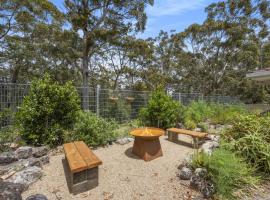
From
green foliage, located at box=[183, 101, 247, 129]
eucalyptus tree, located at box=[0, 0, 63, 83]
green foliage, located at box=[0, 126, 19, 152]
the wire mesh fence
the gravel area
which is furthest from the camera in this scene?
eucalyptus tree, located at box=[0, 0, 63, 83]

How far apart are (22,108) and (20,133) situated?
569 millimetres

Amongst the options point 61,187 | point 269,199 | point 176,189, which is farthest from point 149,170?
point 269,199

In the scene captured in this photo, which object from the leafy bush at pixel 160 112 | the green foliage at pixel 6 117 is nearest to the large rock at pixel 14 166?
the green foliage at pixel 6 117

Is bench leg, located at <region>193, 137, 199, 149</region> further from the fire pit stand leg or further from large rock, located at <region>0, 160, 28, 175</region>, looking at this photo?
large rock, located at <region>0, 160, 28, 175</region>

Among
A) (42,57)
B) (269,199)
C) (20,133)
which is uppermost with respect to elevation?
(42,57)

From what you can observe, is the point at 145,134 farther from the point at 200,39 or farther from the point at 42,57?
the point at 200,39

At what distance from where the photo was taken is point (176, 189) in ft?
9.38

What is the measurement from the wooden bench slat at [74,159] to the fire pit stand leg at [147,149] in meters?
1.28

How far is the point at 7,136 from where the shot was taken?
4344 millimetres

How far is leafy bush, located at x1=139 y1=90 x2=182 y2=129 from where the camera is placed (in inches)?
255

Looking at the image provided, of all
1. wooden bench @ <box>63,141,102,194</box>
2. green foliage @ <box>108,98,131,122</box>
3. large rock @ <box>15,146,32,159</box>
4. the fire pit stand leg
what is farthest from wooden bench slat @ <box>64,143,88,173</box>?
green foliage @ <box>108,98,131,122</box>

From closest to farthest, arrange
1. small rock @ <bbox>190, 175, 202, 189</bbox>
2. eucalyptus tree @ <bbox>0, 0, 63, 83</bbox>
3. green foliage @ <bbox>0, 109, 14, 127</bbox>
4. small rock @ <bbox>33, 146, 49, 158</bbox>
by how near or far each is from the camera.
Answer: small rock @ <bbox>190, 175, 202, 189</bbox>, small rock @ <bbox>33, 146, 49, 158</bbox>, green foliage @ <bbox>0, 109, 14, 127</bbox>, eucalyptus tree @ <bbox>0, 0, 63, 83</bbox>

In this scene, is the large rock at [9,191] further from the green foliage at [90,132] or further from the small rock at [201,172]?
the small rock at [201,172]

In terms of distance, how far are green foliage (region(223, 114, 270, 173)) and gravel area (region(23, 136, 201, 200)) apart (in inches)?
43.7
